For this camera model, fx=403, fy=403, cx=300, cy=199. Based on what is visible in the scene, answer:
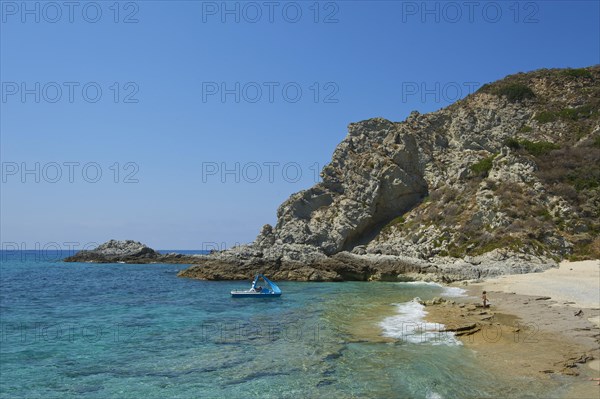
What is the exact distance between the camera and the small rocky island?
154ft

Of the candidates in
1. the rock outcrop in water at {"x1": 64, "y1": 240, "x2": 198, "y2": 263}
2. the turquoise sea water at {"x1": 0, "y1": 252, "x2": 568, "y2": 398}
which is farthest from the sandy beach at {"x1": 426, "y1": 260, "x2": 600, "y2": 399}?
the rock outcrop in water at {"x1": 64, "y1": 240, "x2": 198, "y2": 263}

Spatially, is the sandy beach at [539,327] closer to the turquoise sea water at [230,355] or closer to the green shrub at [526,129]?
the turquoise sea water at [230,355]

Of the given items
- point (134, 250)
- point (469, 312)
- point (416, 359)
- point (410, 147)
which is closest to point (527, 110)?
point (410, 147)

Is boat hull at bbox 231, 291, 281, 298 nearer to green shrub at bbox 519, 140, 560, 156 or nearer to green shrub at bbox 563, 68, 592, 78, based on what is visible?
green shrub at bbox 519, 140, 560, 156

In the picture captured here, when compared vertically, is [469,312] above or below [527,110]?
below

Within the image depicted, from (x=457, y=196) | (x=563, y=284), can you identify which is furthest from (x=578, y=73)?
(x=563, y=284)

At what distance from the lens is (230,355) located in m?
17.0

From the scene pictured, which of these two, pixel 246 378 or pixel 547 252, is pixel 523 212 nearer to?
pixel 547 252

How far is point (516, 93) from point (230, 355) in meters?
83.9

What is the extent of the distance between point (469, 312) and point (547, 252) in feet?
84.9

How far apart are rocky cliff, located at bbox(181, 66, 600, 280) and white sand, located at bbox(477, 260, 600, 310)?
10.4 feet

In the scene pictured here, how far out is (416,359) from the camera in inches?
608

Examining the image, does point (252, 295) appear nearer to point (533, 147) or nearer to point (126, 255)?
point (533, 147)

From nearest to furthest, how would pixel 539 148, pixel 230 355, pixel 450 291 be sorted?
pixel 230 355 < pixel 450 291 < pixel 539 148
